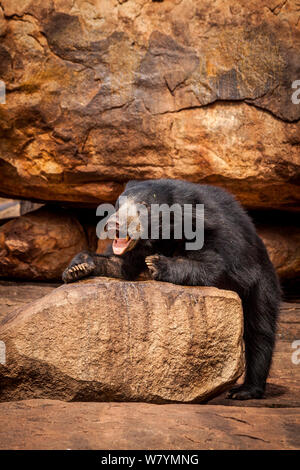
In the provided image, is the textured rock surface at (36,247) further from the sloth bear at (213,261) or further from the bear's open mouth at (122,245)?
the bear's open mouth at (122,245)

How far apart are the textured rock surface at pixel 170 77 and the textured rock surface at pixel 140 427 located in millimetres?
3377

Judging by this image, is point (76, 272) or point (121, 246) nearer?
point (76, 272)

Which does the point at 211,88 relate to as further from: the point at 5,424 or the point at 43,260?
the point at 5,424

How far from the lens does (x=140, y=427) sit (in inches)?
101

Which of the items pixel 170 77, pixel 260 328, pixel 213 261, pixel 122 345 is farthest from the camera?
pixel 170 77

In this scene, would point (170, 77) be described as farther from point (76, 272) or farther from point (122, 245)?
point (76, 272)

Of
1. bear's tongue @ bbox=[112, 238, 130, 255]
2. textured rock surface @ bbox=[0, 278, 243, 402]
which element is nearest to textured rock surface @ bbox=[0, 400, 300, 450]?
textured rock surface @ bbox=[0, 278, 243, 402]

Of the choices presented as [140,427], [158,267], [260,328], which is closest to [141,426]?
[140,427]

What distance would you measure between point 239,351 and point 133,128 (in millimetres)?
3194

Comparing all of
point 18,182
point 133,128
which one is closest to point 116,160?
point 133,128

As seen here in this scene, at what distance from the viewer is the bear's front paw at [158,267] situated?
376cm

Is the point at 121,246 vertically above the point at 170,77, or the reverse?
the point at 170,77

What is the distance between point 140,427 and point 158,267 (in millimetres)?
1374

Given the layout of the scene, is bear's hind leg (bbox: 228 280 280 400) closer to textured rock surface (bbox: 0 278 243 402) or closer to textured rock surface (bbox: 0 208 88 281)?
textured rock surface (bbox: 0 278 243 402)
